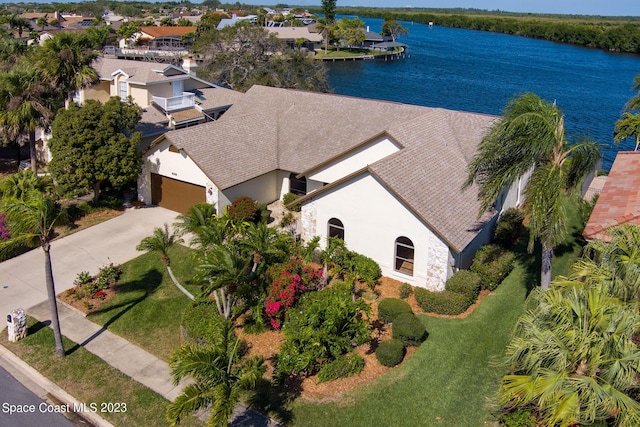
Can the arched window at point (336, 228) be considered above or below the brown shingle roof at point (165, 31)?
below

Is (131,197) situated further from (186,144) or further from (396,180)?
(396,180)

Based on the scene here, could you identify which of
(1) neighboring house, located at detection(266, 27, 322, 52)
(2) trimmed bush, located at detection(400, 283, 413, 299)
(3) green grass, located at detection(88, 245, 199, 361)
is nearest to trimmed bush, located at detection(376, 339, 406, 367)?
(2) trimmed bush, located at detection(400, 283, 413, 299)

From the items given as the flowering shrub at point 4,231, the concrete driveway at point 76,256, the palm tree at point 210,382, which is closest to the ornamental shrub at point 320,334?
the palm tree at point 210,382

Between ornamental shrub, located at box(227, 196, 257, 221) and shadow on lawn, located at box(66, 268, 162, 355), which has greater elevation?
ornamental shrub, located at box(227, 196, 257, 221)

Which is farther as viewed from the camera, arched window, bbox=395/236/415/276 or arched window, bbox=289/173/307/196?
arched window, bbox=289/173/307/196

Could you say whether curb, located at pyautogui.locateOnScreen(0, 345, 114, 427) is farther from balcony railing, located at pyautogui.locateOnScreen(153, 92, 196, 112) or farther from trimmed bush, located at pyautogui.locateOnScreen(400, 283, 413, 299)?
balcony railing, located at pyautogui.locateOnScreen(153, 92, 196, 112)

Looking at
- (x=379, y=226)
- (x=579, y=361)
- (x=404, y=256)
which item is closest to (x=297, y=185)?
(x=379, y=226)

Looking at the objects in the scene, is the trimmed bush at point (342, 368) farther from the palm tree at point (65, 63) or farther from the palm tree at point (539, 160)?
the palm tree at point (65, 63)
